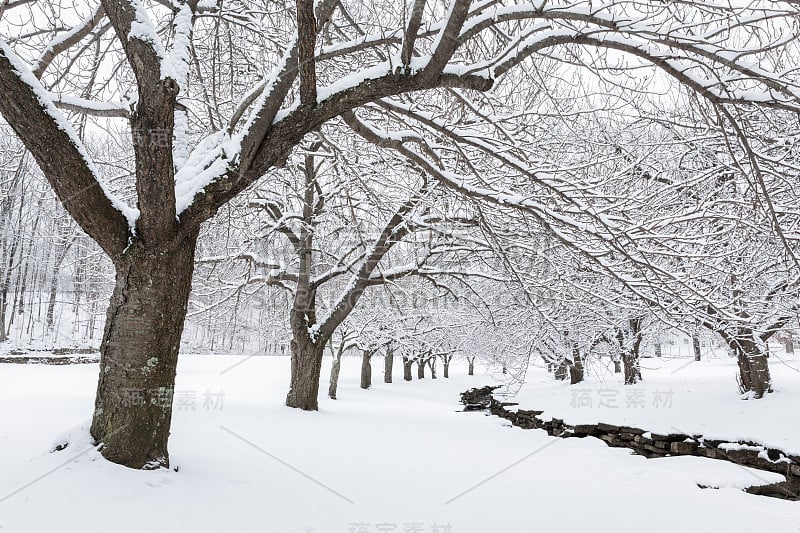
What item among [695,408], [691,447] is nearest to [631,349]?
[695,408]

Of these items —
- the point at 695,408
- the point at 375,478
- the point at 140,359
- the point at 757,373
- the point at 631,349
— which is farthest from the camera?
the point at 631,349

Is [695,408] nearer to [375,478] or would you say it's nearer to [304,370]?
[375,478]

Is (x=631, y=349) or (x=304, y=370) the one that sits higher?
(x=631, y=349)

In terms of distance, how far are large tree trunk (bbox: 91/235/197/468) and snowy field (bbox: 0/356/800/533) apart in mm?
168

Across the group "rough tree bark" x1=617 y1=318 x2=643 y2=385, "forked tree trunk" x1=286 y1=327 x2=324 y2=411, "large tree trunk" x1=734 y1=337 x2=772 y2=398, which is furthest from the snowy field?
"rough tree bark" x1=617 y1=318 x2=643 y2=385

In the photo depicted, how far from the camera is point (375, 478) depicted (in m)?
4.68

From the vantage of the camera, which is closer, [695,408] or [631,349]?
[695,408]

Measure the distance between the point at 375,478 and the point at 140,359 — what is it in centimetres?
245

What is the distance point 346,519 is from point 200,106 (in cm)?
680

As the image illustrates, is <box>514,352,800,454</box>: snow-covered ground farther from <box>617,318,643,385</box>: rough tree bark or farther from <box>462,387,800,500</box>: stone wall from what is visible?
<box>617,318,643,385</box>: rough tree bark

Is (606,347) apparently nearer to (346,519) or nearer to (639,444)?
(639,444)

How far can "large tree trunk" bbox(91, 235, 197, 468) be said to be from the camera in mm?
3322

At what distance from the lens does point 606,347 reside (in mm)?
15734

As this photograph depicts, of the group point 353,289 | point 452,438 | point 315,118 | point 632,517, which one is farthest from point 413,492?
point 353,289
